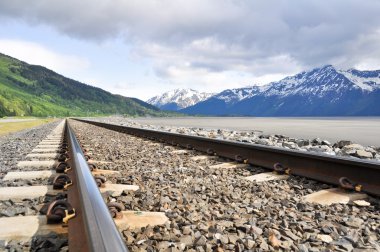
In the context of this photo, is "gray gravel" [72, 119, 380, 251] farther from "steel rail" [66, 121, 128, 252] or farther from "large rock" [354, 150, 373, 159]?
"large rock" [354, 150, 373, 159]

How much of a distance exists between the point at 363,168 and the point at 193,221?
8.44 ft

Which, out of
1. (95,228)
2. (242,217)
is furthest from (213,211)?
(95,228)

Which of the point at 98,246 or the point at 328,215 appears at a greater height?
the point at 98,246

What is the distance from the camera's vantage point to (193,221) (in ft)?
11.2

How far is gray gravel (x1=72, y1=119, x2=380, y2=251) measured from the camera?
111 inches

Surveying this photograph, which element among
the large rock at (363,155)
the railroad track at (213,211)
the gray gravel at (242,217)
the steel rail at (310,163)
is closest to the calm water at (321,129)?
the large rock at (363,155)

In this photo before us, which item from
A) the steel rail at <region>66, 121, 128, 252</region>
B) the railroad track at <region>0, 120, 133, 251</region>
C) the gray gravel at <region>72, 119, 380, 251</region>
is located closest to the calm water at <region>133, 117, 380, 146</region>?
the gray gravel at <region>72, 119, 380, 251</region>

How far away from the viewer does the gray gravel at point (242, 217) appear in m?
2.82

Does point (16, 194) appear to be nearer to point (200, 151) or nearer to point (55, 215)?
point (55, 215)

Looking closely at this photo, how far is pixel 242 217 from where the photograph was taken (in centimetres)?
353

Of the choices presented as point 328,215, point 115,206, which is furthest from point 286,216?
point 115,206

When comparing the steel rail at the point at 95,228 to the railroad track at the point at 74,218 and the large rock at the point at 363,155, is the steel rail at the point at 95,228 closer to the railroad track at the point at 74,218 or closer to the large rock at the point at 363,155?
the railroad track at the point at 74,218

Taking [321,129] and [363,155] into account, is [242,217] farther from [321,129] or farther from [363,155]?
[321,129]

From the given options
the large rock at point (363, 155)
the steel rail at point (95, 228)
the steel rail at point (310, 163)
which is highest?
the steel rail at point (95, 228)
